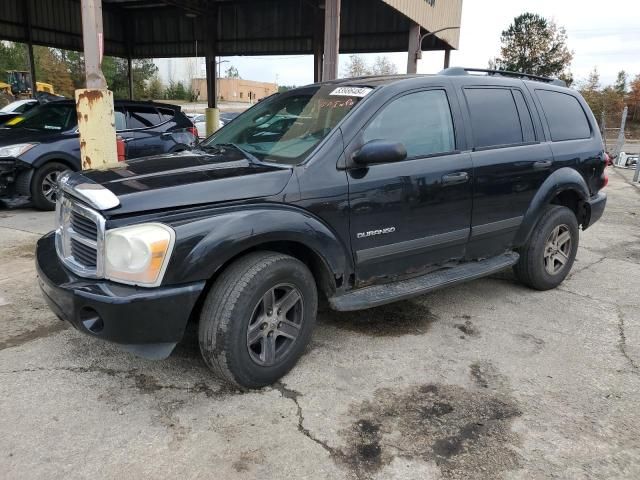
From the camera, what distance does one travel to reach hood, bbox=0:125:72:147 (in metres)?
7.62

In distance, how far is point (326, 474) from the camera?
94.4 inches

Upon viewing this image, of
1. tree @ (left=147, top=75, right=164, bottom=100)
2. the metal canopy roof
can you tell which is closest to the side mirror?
the metal canopy roof

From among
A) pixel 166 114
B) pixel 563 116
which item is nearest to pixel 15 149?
pixel 166 114

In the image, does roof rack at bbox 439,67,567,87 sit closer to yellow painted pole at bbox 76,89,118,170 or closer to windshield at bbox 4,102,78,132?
yellow painted pole at bbox 76,89,118,170

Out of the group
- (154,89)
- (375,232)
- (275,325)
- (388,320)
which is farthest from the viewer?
(154,89)

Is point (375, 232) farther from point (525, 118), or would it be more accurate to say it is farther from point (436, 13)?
point (436, 13)

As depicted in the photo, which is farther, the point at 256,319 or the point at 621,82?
the point at 621,82

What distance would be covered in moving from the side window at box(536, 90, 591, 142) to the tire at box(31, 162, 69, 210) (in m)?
6.53

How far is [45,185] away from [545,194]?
6.80 meters

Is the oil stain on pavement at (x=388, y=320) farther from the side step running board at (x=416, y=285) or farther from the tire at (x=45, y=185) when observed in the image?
the tire at (x=45, y=185)

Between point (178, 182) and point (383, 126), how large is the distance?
143 cm

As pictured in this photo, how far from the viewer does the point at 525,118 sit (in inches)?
175

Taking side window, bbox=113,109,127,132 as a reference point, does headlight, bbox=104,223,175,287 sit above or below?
below

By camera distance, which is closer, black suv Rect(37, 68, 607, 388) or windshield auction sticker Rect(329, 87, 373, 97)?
black suv Rect(37, 68, 607, 388)
